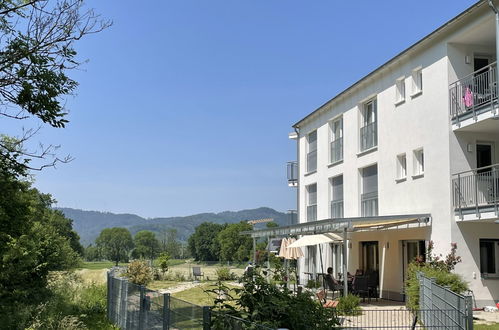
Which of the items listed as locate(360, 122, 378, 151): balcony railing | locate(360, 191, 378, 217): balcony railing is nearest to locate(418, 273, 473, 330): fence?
locate(360, 191, 378, 217): balcony railing

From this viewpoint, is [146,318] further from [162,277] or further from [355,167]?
[162,277]

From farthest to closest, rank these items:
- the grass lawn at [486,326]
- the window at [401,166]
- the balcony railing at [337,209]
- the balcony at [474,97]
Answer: the balcony railing at [337,209]
the window at [401,166]
the balcony at [474,97]
the grass lawn at [486,326]

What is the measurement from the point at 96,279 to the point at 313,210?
12.7 metres

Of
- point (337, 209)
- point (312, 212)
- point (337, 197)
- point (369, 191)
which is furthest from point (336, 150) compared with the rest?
point (312, 212)

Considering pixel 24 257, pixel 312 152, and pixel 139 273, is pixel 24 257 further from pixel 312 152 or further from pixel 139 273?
pixel 312 152

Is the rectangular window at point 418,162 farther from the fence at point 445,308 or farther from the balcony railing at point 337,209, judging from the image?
the fence at point 445,308

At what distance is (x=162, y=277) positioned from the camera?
133 feet

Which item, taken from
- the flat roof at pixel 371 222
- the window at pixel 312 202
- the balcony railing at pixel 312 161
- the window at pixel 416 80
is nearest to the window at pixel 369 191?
the flat roof at pixel 371 222

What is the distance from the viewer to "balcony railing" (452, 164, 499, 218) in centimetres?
1802

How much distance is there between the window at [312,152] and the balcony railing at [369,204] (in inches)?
261

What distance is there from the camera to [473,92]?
1814cm

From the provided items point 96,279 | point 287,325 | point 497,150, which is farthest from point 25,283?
point 497,150

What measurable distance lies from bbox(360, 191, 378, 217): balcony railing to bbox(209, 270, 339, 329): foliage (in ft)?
57.6

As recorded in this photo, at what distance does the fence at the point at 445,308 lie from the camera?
9055 millimetres
